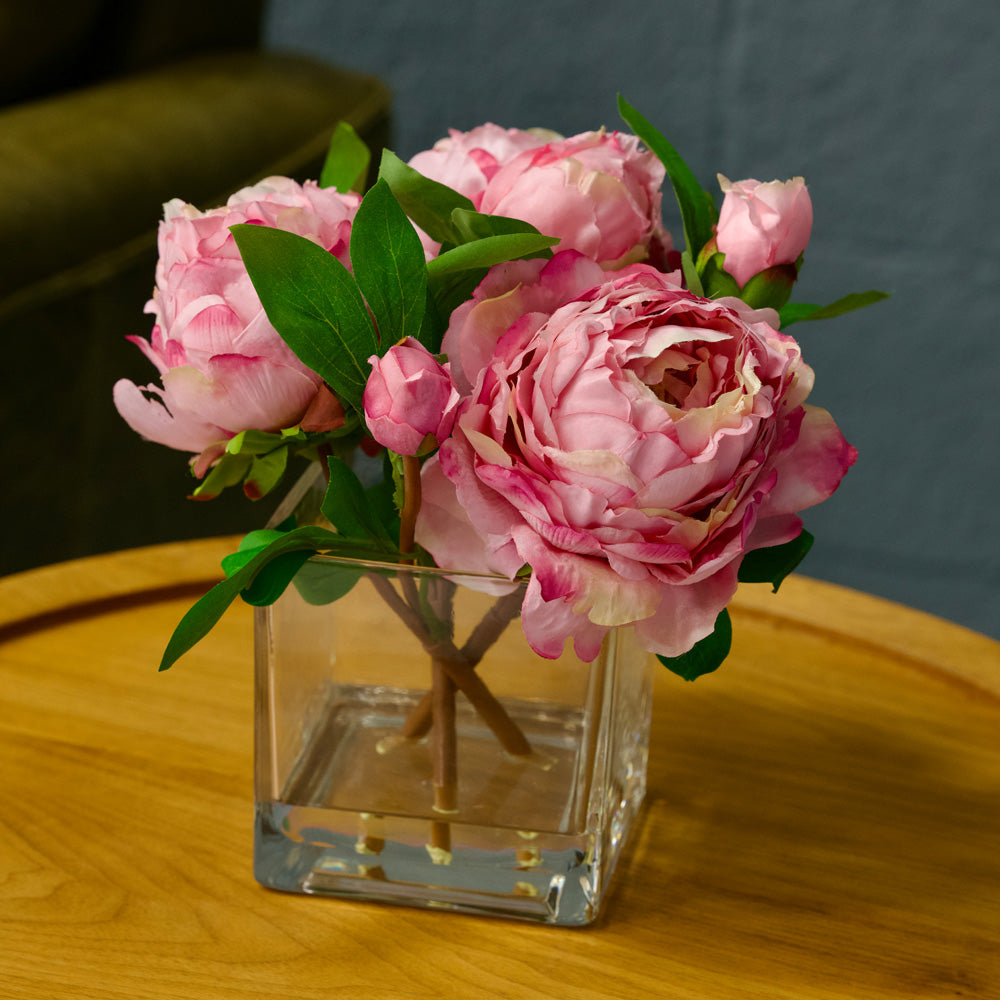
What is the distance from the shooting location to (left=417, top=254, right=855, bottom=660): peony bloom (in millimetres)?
327

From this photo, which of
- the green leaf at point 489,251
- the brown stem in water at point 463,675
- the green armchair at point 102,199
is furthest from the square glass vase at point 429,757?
the green armchair at point 102,199

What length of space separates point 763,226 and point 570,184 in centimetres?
7

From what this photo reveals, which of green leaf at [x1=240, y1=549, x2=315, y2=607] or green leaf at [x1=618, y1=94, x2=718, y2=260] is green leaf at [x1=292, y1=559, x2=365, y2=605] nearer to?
green leaf at [x1=240, y1=549, x2=315, y2=607]

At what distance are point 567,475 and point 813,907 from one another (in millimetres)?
237

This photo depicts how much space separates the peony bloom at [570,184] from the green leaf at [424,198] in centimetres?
1

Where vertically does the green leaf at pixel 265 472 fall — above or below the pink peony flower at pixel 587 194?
below

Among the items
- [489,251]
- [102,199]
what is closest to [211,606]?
[489,251]

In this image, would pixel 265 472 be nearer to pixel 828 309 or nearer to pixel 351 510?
pixel 351 510

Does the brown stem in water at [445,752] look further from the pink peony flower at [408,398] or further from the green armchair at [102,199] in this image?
the green armchair at [102,199]

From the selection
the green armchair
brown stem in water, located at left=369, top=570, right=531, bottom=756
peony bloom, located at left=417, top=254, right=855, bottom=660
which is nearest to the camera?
peony bloom, located at left=417, top=254, right=855, bottom=660

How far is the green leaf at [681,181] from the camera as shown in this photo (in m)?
0.43

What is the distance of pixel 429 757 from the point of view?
46 cm

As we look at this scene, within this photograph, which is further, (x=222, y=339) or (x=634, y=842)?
(x=634, y=842)

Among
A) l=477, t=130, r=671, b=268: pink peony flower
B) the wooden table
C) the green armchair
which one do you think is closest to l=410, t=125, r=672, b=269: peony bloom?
l=477, t=130, r=671, b=268: pink peony flower
